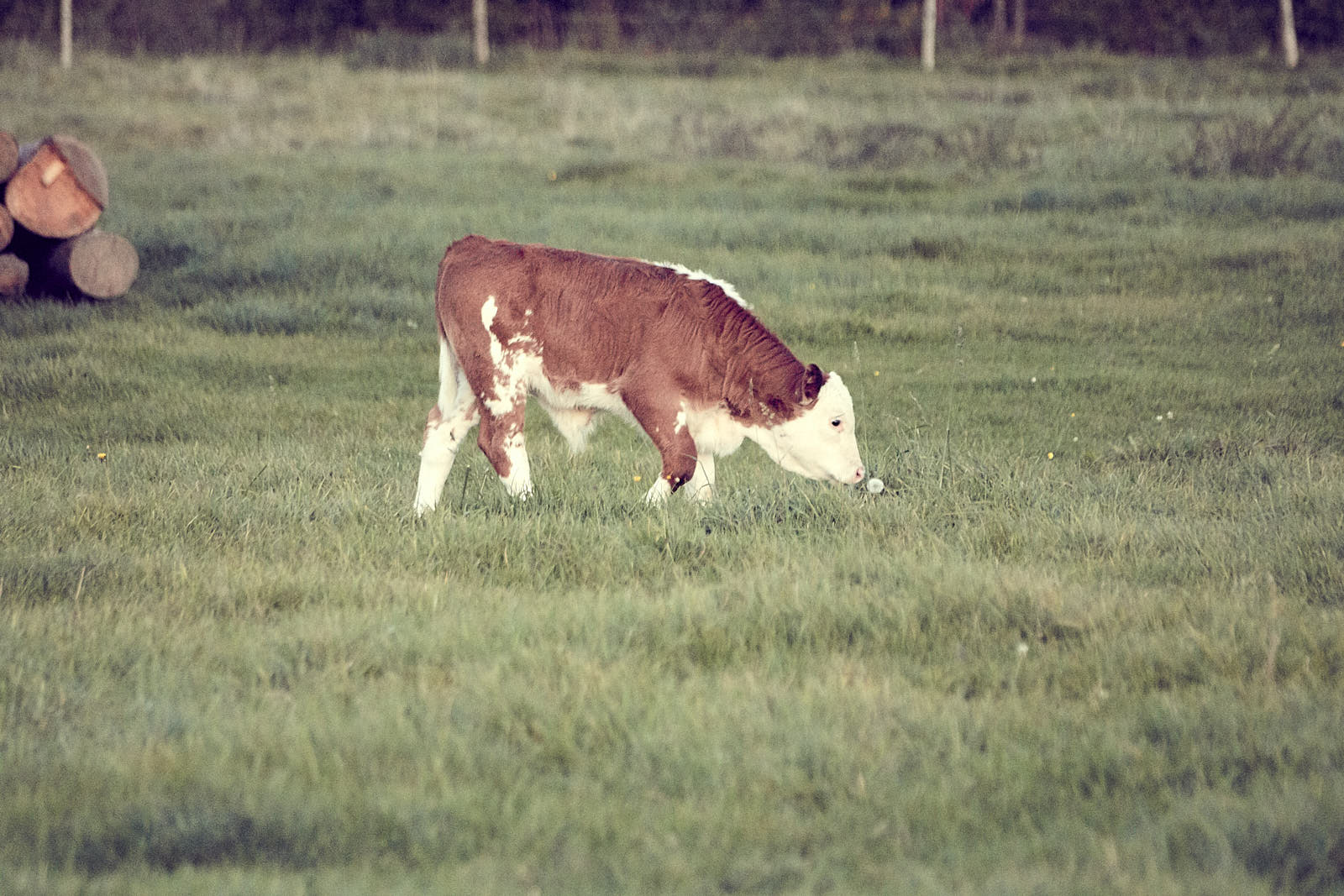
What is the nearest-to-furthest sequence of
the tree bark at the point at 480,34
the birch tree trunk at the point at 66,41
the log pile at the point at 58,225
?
1. the log pile at the point at 58,225
2. the birch tree trunk at the point at 66,41
3. the tree bark at the point at 480,34

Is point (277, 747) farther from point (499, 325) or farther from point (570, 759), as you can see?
point (499, 325)

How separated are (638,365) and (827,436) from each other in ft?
3.36

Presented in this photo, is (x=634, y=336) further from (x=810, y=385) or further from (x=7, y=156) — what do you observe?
(x=7, y=156)

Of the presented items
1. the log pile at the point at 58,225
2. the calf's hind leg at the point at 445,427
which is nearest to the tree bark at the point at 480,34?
the log pile at the point at 58,225

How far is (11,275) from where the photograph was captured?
11969 mm

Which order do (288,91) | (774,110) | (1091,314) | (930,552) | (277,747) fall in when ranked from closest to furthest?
(277,747)
(930,552)
(1091,314)
(774,110)
(288,91)

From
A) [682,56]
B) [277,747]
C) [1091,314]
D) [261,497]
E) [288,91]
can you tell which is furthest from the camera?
[682,56]

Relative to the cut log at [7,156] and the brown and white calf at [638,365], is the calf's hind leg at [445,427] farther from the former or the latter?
the cut log at [7,156]

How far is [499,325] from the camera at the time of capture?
21.9 ft

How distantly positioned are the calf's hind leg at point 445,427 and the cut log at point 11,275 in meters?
6.89

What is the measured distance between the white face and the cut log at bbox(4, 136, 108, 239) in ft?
26.9

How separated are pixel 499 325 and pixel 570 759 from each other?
11.3ft

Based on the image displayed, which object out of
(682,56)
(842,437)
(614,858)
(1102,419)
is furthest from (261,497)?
(682,56)

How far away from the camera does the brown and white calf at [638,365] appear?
6590 millimetres
